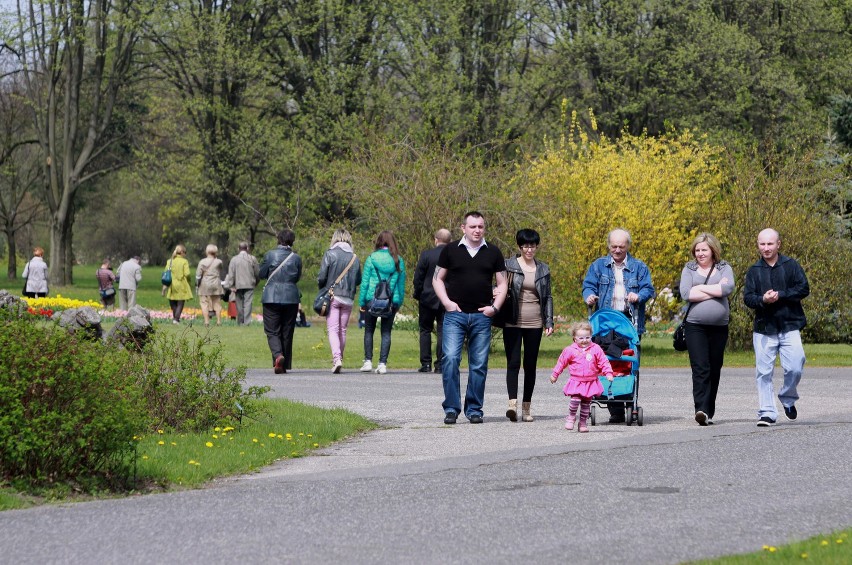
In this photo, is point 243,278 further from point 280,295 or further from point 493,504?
point 493,504

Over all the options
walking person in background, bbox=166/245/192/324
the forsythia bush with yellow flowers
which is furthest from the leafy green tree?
the forsythia bush with yellow flowers

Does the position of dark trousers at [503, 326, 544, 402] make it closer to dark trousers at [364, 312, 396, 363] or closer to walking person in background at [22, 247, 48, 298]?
dark trousers at [364, 312, 396, 363]

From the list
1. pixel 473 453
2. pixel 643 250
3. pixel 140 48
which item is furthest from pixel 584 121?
pixel 473 453

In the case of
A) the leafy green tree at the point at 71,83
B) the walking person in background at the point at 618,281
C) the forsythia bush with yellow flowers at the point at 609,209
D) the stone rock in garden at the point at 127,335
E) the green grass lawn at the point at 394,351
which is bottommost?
the green grass lawn at the point at 394,351

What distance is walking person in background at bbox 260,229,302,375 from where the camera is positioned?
19125 millimetres

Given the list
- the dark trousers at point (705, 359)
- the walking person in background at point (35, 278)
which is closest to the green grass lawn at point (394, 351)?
the walking person in background at point (35, 278)

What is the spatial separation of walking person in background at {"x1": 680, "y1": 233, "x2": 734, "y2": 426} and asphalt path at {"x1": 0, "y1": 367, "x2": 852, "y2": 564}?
0.35 metres

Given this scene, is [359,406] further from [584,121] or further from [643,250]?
[584,121]

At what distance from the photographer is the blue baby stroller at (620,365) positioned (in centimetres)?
1288

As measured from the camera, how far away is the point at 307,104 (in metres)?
47.0

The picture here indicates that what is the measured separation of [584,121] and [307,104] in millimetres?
9020

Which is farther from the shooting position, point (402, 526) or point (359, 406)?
point (359, 406)

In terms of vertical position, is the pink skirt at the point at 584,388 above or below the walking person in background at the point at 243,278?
below

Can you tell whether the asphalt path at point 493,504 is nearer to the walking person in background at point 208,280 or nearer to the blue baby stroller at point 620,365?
the blue baby stroller at point 620,365
